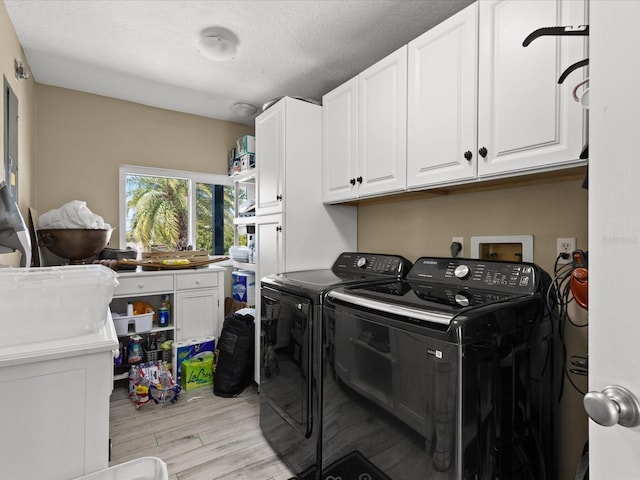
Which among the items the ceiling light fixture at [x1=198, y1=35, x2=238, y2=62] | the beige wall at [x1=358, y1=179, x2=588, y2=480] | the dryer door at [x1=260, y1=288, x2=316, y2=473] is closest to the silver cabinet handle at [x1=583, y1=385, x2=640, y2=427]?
the beige wall at [x1=358, y1=179, x2=588, y2=480]

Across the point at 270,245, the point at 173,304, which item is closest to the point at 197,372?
the point at 173,304

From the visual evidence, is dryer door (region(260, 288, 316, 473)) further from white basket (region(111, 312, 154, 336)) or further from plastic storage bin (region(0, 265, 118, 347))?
white basket (region(111, 312, 154, 336))

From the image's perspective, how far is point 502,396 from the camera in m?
1.09

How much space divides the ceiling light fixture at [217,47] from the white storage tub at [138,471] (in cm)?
209

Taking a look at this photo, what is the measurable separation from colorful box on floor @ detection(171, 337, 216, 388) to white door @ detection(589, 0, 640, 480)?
2.68m

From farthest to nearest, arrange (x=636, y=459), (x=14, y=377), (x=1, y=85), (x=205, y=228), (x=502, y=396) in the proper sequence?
(x=205, y=228), (x=1, y=85), (x=502, y=396), (x=14, y=377), (x=636, y=459)

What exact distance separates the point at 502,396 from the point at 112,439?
2180 mm

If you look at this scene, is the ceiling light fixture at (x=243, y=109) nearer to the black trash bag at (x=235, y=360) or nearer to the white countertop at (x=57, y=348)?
the black trash bag at (x=235, y=360)

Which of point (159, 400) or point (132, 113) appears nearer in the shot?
point (159, 400)

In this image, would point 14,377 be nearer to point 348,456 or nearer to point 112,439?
point 348,456

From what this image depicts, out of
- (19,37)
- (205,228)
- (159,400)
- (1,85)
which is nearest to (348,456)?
(159,400)

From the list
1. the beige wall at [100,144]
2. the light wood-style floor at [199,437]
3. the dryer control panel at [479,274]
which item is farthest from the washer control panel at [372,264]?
the beige wall at [100,144]

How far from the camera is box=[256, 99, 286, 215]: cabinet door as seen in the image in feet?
7.52

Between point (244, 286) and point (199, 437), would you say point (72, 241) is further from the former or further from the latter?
point (199, 437)
